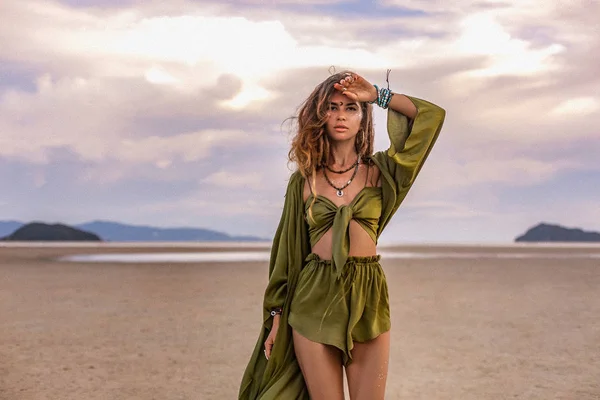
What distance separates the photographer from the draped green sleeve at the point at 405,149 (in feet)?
11.7

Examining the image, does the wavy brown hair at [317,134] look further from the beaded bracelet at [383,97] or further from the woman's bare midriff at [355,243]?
the woman's bare midriff at [355,243]

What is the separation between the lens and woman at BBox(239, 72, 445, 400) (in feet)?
11.4

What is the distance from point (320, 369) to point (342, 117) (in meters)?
1.18

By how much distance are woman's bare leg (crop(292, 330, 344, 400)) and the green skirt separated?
4 cm

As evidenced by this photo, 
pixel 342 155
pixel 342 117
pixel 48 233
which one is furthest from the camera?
pixel 48 233

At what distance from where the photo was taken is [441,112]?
142 inches

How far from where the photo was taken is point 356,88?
137 inches

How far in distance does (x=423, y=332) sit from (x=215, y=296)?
536cm

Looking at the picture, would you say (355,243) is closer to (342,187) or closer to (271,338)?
(342,187)

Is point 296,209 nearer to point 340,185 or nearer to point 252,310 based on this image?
point 340,185

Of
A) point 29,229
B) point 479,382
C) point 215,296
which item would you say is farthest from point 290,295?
point 29,229

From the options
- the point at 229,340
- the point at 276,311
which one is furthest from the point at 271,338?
the point at 229,340

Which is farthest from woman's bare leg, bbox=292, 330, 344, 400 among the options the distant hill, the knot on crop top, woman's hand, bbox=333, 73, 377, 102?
the distant hill

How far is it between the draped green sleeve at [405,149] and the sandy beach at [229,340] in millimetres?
3421
